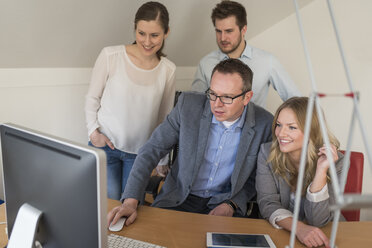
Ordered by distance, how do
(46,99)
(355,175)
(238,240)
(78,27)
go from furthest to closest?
(46,99) → (78,27) → (355,175) → (238,240)

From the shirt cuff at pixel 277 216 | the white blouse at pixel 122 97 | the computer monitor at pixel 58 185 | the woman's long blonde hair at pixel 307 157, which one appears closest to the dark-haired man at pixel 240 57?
the white blouse at pixel 122 97

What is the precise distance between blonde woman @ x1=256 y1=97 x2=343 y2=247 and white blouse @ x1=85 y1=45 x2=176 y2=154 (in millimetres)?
840

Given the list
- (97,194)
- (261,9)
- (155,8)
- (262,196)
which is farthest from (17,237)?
(261,9)

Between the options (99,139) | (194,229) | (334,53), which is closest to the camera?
(194,229)

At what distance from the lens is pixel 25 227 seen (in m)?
0.96

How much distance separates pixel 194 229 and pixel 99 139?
98 centimetres

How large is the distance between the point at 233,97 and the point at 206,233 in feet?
2.26

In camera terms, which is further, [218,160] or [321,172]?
[218,160]

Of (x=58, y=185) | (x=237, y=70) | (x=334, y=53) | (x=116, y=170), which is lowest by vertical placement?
(x=116, y=170)

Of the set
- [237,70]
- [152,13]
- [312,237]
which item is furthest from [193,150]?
[152,13]

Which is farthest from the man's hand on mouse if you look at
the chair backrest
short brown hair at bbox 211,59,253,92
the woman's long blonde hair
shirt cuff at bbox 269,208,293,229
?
the chair backrest

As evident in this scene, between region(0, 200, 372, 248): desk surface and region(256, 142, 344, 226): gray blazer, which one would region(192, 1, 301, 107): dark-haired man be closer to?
region(256, 142, 344, 226): gray blazer

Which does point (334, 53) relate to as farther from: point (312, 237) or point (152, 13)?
point (312, 237)

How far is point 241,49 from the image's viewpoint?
2445mm
